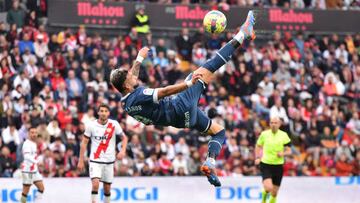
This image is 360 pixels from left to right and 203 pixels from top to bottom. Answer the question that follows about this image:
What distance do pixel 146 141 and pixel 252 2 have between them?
8264 mm

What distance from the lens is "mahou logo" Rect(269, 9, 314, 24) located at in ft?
103

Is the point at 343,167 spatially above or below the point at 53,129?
below

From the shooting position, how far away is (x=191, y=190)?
77.9ft

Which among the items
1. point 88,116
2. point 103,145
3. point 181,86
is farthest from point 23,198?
point 181,86

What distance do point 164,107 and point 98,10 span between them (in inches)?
587

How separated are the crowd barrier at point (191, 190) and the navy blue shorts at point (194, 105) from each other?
8.07 metres

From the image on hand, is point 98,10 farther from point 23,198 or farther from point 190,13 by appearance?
point 23,198

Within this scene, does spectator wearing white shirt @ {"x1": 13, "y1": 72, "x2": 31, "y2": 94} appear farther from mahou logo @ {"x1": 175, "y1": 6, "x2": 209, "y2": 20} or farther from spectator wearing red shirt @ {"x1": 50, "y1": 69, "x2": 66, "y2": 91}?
mahou logo @ {"x1": 175, "y1": 6, "x2": 209, "y2": 20}

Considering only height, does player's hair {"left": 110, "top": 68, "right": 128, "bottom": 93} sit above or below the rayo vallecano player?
above

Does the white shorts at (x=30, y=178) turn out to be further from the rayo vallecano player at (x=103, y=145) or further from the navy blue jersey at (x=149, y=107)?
the navy blue jersey at (x=149, y=107)

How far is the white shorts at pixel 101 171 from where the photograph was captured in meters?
19.1

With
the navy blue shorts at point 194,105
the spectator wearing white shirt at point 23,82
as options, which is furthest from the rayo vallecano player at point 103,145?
the spectator wearing white shirt at point 23,82

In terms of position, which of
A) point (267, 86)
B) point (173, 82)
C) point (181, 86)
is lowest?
point (267, 86)

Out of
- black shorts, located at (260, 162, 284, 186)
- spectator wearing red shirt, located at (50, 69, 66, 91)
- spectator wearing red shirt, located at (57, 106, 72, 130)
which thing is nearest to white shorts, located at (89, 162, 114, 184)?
black shorts, located at (260, 162, 284, 186)
